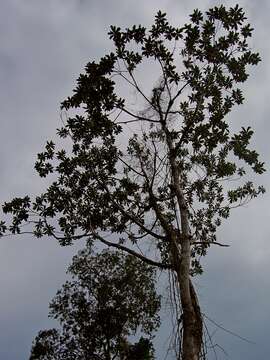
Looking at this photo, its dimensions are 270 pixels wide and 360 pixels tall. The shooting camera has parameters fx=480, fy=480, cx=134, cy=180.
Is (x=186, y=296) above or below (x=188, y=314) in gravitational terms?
above

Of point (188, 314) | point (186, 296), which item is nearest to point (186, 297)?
point (186, 296)

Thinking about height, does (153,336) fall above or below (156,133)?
above

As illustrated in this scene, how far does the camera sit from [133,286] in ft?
84.6

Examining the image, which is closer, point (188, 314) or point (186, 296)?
point (188, 314)

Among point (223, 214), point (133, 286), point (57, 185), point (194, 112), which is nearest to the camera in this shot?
point (194, 112)

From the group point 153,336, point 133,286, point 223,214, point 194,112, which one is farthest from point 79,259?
point 194,112

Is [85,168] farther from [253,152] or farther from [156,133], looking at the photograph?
[253,152]

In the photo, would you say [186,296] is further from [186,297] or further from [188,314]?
[188,314]

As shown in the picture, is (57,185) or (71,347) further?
(71,347)

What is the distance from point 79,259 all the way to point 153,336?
5.88 meters

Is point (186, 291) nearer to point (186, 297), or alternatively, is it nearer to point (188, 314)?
point (186, 297)

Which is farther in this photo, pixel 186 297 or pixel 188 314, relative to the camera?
pixel 186 297

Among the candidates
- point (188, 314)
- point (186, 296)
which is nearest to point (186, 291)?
point (186, 296)

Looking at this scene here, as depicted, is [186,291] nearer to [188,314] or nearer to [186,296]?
[186,296]
